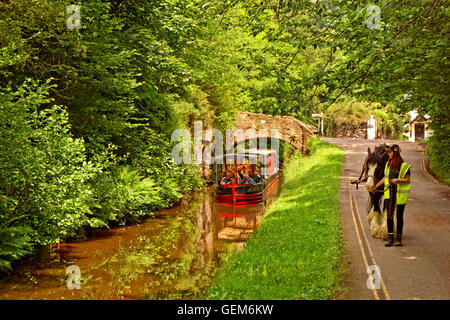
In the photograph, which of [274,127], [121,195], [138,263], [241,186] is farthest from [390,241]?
[274,127]

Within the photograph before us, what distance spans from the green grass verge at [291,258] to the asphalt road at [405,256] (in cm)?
38

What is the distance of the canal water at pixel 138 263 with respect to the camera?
10834 millimetres

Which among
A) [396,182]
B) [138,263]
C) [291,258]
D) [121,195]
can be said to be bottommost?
[138,263]

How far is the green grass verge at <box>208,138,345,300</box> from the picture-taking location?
29.1 feet

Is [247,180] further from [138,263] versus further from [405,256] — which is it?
[405,256]

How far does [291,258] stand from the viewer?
11.0m

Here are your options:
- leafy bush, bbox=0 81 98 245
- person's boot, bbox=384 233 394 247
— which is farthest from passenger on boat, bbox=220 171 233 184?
person's boot, bbox=384 233 394 247

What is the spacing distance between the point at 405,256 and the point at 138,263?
7.36 metres

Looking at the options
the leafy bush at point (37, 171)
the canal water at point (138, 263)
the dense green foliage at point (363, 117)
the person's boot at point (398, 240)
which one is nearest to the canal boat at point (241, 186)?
the canal water at point (138, 263)

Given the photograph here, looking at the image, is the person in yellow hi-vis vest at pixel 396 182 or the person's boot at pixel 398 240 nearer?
the person in yellow hi-vis vest at pixel 396 182

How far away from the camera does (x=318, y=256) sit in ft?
35.3

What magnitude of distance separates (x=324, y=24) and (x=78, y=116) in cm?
955

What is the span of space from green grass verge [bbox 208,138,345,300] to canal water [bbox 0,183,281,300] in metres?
1.01

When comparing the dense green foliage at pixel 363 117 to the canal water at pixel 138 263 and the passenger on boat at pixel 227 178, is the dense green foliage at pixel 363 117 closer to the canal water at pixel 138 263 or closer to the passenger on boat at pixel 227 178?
the passenger on boat at pixel 227 178
